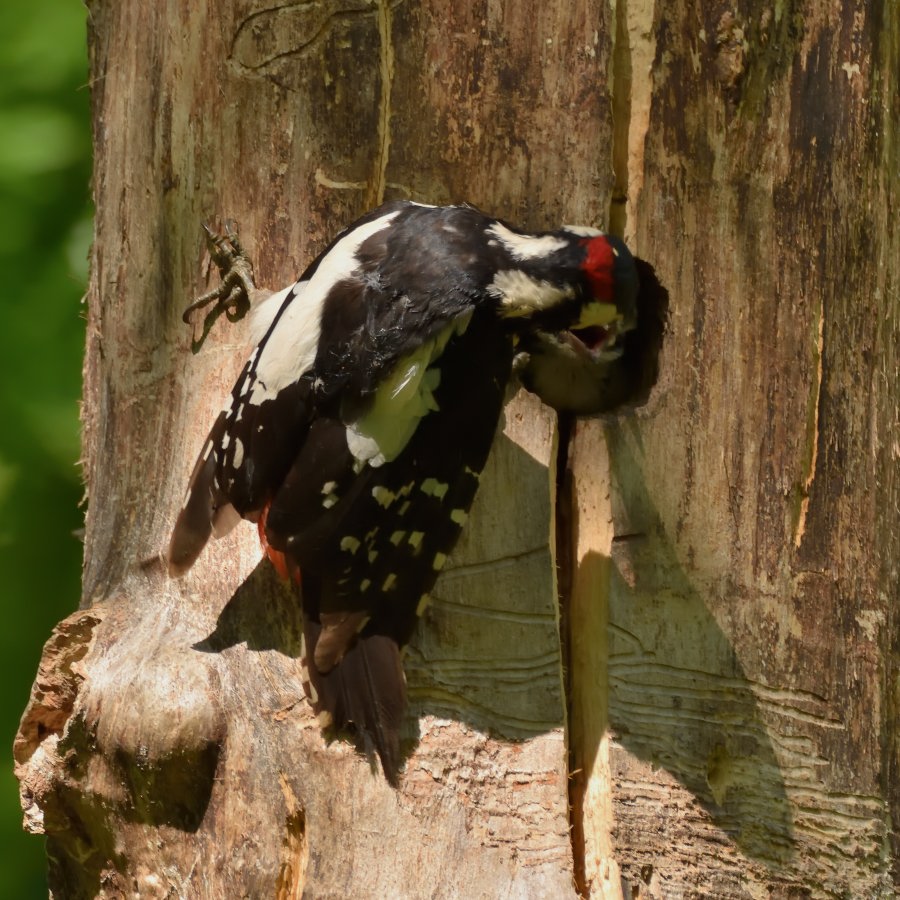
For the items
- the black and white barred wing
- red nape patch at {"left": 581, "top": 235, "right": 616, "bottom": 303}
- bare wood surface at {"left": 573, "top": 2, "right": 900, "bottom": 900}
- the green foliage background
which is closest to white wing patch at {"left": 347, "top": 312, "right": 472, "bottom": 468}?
the black and white barred wing

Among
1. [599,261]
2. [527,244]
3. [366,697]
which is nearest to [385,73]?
[527,244]

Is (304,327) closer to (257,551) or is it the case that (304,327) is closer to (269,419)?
(269,419)

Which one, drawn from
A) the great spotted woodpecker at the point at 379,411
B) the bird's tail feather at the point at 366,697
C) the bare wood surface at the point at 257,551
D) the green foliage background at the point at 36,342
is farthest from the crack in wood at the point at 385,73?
the green foliage background at the point at 36,342

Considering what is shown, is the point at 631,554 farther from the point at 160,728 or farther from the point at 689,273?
the point at 160,728

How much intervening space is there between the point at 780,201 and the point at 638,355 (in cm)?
36

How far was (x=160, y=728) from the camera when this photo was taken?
1839mm

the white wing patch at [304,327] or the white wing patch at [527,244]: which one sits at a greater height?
the white wing patch at [527,244]

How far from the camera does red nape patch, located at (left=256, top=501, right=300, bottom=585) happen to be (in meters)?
1.97

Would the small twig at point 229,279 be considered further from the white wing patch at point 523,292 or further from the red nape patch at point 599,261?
the red nape patch at point 599,261

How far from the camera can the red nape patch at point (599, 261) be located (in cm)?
193

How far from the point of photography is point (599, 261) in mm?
1939

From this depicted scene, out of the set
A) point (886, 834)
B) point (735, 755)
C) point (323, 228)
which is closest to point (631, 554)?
point (735, 755)

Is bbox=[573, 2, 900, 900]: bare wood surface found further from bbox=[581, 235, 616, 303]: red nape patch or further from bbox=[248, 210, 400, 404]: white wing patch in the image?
bbox=[248, 210, 400, 404]: white wing patch

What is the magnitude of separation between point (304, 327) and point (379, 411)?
187mm
